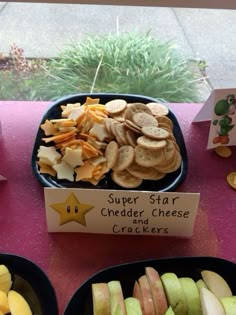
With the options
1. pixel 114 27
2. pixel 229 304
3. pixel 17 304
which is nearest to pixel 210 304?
pixel 229 304

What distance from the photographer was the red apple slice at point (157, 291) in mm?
543

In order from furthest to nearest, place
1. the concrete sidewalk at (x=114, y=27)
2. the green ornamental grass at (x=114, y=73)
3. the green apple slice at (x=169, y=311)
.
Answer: the concrete sidewalk at (x=114, y=27) → the green ornamental grass at (x=114, y=73) → the green apple slice at (x=169, y=311)

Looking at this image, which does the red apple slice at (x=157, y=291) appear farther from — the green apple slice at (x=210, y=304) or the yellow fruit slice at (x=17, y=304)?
the yellow fruit slice at (x=17, y=304)

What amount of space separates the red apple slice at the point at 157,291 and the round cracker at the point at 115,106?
12.5 inches

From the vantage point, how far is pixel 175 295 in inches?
21.9

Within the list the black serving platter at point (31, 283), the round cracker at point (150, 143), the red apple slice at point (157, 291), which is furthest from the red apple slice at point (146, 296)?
the round cracker at point (150, 143)

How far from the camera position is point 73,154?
0.73m

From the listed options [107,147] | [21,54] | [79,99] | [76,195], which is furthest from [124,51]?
[76,195]

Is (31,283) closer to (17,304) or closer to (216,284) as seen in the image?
(17,304)

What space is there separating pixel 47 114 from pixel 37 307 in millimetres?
368

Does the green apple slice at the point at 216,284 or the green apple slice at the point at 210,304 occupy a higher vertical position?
the green apple slice at the point at 210,304

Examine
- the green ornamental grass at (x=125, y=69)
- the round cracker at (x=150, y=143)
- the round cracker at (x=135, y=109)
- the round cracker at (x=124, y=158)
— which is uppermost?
the round cracker at (x=135, y=109)

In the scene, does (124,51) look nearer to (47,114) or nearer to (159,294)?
(47,114)

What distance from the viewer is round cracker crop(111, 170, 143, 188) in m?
0.71
